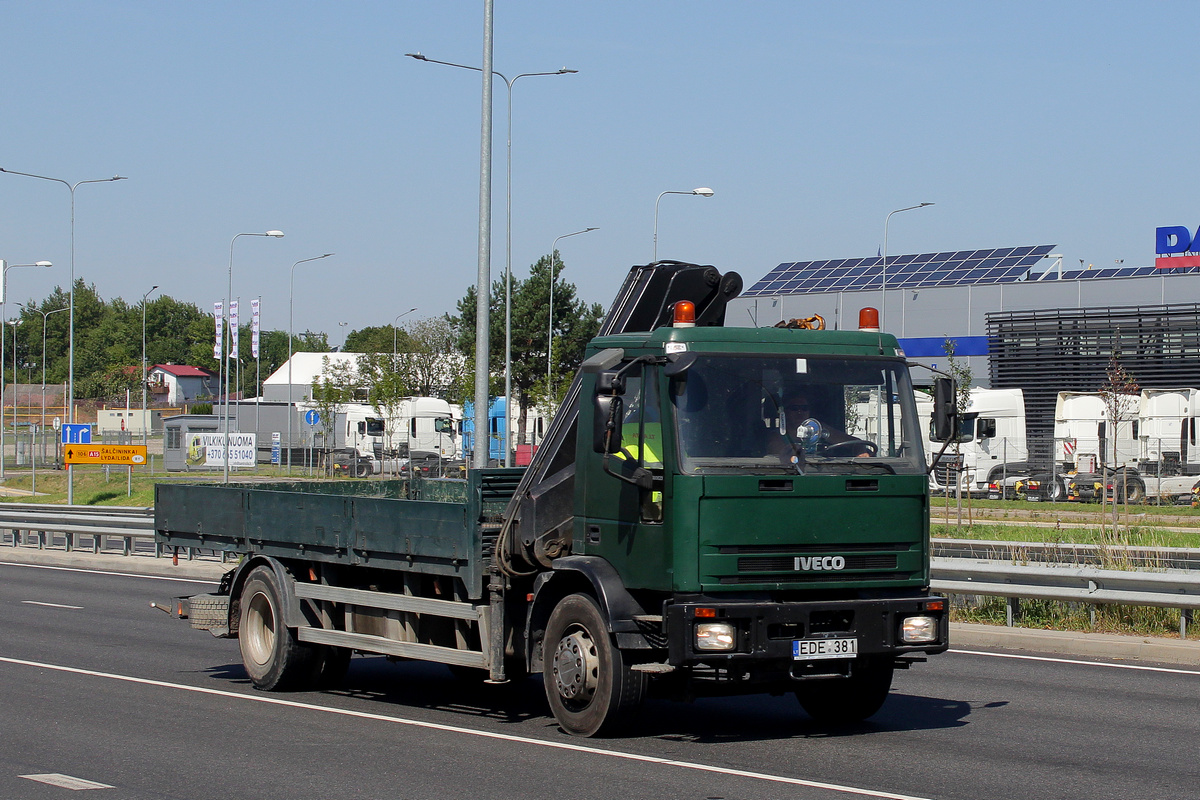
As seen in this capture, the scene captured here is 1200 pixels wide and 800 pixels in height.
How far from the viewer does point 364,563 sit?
10109 mm

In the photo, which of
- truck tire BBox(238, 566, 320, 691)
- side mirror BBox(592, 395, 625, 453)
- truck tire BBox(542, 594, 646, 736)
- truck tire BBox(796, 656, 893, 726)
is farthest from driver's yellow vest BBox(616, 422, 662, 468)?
truck tire BBox(238, 566, 320, 691)

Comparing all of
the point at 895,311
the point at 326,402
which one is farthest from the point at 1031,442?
the point at 326,402

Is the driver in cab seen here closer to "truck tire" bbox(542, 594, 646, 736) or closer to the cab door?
the cab door

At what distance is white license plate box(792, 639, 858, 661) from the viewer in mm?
7934

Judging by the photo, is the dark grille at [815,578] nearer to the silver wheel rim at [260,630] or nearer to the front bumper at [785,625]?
the front bumper at [785,625]

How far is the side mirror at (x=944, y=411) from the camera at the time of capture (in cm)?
851

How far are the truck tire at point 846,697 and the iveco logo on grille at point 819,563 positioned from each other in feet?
3.82

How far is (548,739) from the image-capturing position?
8.59 meters

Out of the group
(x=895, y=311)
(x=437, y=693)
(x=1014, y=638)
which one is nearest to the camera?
(x=437, y=693)

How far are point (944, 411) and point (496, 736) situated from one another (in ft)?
11.4

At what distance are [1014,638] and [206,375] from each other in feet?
457

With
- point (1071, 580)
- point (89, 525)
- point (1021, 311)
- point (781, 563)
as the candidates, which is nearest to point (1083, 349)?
point (1021, 311)

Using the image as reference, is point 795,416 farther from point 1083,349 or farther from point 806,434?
point 1083,349

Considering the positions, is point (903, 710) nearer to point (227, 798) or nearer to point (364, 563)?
point (364, 563)
